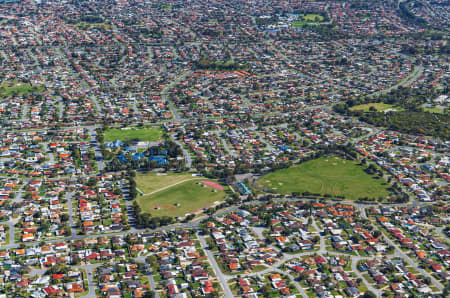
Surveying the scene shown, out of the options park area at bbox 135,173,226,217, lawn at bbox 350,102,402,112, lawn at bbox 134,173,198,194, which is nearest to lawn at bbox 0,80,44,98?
lawn at bbox 134,173,198,194

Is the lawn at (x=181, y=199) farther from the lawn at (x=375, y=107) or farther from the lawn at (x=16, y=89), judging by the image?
the lawn at (x=16, y=89)

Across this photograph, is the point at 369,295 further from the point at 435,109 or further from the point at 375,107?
the point at 435,109

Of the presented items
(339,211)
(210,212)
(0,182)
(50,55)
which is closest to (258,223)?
(210,212)

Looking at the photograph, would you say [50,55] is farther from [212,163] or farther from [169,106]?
[212,163]

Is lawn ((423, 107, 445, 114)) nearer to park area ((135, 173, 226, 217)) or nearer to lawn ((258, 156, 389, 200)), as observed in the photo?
lawn ((258, 156, 389, 200))

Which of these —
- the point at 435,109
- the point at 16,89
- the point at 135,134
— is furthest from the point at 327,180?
the point at 16,89
